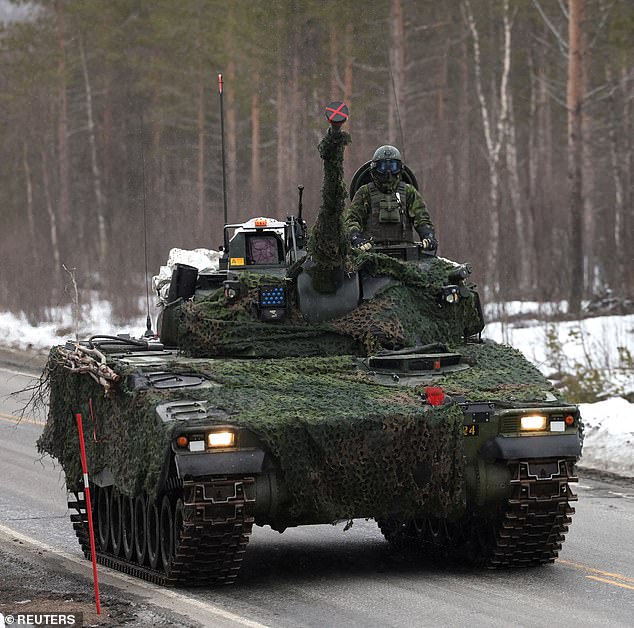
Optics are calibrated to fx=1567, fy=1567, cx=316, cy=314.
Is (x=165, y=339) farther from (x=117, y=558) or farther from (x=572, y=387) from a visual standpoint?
(x=572, y=387)

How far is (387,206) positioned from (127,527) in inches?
148

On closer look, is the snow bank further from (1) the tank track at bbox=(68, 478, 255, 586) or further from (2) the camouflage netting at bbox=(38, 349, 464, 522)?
(1) the tank track at bbox=(68, 478, 255, 586)

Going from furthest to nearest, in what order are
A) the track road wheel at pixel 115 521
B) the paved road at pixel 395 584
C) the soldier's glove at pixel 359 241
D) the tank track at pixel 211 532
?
1. the soldier's glove at pixel 359 241
2. the track road wheel at pixel 115 521
3. the tank track at pixel 211 532
4. the paved road at pixel 395 584

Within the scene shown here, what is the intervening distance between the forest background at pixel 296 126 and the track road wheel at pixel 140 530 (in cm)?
1829

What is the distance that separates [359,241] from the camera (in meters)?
13.8

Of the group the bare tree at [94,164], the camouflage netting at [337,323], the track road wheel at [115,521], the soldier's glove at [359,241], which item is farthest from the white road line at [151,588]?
the bare tree at [94,164]

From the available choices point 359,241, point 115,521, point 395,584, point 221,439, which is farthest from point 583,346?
point 221,439

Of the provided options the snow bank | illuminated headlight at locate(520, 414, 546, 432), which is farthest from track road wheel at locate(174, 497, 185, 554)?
the snow bank

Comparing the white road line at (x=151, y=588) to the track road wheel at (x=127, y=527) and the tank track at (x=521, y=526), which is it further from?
the tank track at (x=521, y=526)

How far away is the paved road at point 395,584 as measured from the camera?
393 inches

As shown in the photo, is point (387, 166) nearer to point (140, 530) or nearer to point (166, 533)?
point (140, 530)

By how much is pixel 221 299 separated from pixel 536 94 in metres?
38.7

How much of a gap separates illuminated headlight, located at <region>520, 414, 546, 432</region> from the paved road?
1109 mm

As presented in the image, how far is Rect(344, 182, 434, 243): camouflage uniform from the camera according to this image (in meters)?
14.0
